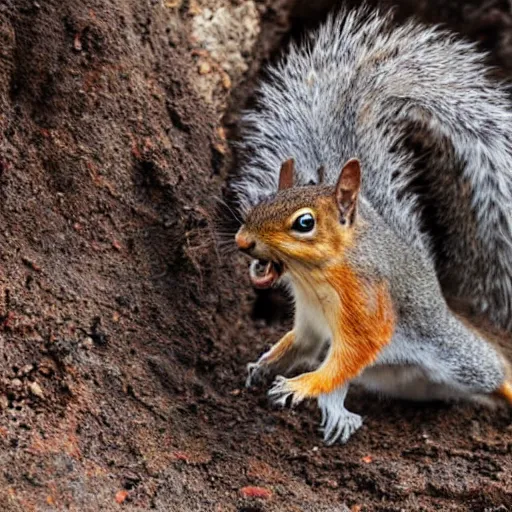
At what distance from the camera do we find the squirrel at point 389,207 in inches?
82.4

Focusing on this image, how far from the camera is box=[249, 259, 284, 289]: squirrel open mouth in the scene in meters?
1.96

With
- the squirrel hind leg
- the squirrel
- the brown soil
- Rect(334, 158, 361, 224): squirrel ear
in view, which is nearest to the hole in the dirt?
the brown soil

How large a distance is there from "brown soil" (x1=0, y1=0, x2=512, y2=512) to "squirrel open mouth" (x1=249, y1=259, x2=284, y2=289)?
320 millimetres

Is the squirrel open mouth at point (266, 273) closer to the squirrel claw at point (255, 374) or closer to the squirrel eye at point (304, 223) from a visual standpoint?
the squirrel eye at point (304, 223)

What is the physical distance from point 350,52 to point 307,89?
0.16m

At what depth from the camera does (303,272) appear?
2.02 meters

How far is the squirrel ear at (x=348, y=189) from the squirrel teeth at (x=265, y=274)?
0.64 ft

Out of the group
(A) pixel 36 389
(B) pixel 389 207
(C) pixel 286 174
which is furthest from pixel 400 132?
(A) pixel 36 389

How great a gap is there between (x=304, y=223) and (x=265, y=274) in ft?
0.54

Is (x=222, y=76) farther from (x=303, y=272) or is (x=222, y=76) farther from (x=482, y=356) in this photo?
(x=482, y=356)

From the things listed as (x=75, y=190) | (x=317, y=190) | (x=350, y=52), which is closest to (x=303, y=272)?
(x=317, y=190)

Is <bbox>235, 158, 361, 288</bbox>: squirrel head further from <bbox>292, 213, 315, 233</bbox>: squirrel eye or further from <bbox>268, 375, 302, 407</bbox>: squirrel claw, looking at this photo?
<bbox>268, 375, 302, 407</bbox>: squirrel claw

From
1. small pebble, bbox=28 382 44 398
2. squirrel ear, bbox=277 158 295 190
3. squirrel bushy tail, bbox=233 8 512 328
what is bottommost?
small pebble, bbox=28 382 44 398

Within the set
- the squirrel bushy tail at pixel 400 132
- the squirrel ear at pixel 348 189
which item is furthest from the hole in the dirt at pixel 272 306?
the squirrel ear at pixel 348 189
